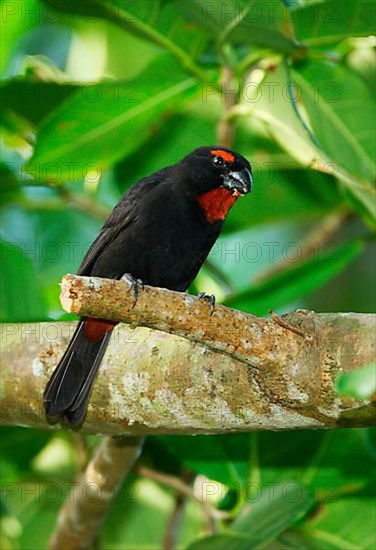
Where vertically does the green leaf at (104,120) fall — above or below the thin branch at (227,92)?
below

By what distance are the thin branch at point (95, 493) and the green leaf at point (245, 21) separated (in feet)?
4.19

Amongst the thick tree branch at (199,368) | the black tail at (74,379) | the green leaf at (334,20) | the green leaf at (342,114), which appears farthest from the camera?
the green leaf at (342,114)

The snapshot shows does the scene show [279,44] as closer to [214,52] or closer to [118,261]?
[214,52]

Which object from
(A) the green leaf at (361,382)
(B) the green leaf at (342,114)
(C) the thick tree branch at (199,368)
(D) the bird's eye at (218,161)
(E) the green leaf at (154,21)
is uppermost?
(E) the green leaf at (154,21)

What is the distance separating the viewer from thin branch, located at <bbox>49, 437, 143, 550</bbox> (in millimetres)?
3051

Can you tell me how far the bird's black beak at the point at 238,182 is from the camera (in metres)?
3.39

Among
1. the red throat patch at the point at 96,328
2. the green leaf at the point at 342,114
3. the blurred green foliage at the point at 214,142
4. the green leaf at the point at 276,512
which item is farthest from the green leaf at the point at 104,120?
the green leaf at the point at 276,512

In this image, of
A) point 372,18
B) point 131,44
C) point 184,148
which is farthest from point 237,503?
point 131,44

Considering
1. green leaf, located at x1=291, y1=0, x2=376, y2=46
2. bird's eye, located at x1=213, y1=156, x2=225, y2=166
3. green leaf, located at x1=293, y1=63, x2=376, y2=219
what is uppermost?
green leaf, located at x1=291, y1=0, x2=376, y2=46

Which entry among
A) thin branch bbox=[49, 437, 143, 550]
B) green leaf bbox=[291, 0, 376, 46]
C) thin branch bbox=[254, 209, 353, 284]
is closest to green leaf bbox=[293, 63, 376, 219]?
green leaf bbox=[291, 0, 376, 46]

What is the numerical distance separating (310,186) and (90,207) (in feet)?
2.85

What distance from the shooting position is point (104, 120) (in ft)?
11.0

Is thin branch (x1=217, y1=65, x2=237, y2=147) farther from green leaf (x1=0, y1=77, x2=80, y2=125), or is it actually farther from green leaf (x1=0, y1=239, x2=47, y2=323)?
green leaf (x1=0, y1=239, x2=47, y2=323)

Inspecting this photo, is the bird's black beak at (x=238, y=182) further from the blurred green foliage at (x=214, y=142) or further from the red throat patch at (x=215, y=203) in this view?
the blurred green foliage at (x=214, y=142)
